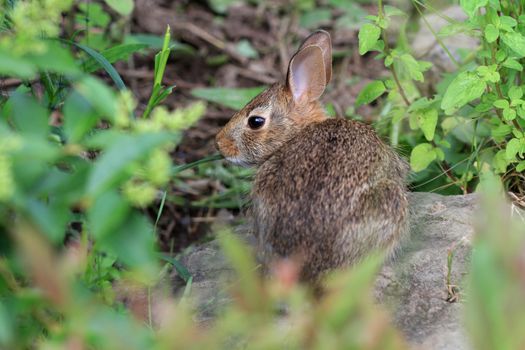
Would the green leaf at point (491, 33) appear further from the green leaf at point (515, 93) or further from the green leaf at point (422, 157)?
the green leaf at point (422, 157)

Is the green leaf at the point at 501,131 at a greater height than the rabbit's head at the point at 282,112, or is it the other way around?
the green leaf at the point at 501,131

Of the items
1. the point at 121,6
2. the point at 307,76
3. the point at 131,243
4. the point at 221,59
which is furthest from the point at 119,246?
the point at 221,59

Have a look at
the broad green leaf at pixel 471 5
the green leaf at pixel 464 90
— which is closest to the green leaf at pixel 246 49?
the green leaf at pixel 464 90

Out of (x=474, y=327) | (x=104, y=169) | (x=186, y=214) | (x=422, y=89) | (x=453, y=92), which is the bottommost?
(x=186, y=214)

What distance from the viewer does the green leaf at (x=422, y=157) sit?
5031 millimetres

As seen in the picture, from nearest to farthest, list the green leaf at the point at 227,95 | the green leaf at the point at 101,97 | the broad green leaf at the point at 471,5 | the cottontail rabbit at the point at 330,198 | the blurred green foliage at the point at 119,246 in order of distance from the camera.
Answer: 1. the blurred green foliage at the point at 119,246
2. the green leaf at the point at 101,97
3. the cottontail rabbit at the point at 330,198
4. the broad green leaf at the point at 471,5
5. the green leaf at the point at 227,95

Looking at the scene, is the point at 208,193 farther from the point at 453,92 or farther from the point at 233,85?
the point at 453,92

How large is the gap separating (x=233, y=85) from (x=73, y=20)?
1490 millimetres

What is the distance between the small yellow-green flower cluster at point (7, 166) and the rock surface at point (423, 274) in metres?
1.90

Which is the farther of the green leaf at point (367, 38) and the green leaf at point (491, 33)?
the green leaf at point (367, 38)

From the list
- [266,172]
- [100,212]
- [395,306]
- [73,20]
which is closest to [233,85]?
[73,20]

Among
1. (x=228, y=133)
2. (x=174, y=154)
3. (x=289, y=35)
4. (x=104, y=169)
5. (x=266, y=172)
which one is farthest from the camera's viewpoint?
(x=289, y=35)

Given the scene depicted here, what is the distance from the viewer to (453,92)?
14.7ft

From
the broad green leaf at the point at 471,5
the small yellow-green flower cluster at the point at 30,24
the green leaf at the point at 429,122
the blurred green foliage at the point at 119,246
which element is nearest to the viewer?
the blurred green foliage at the point at 119,246
